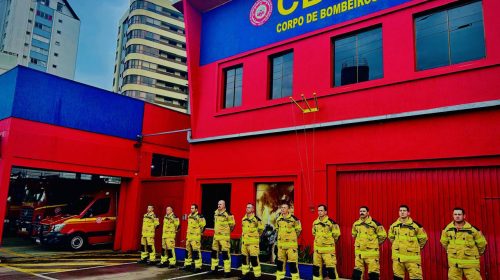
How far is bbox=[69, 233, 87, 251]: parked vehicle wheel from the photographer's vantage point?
15234 mm

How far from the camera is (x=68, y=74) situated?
70.6 m

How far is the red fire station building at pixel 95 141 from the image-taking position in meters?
13.3

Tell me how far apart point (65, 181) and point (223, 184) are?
34.5ft

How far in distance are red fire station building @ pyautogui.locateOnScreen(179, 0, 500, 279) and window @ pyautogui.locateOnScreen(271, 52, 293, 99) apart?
0.05 metres

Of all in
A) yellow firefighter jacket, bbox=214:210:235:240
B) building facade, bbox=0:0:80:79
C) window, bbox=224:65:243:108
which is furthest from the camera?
building facade, bbox=0:0:80:79

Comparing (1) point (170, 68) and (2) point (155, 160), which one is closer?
Result: (2) point (155, 160)

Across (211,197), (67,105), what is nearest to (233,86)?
(211,197)

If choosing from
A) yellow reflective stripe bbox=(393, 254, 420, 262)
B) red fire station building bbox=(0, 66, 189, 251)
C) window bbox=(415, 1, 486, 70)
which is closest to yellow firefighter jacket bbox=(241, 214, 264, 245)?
yellow reflective stripe bbox=(393, 254, 420, 262)

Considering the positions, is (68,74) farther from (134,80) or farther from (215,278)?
(215,278)

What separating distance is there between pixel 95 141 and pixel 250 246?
8679 millimetres

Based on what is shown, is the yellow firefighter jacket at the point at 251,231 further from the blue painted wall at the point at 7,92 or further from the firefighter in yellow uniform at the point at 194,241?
the blue painted wall at the point at 7,92

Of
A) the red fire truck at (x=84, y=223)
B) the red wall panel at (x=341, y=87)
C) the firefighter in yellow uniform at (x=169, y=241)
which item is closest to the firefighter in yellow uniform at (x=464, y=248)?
the red wall panel at (x=341, y=87)

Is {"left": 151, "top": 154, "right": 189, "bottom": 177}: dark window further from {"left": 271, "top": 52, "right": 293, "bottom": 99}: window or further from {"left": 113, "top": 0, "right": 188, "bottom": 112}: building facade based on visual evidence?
{"left": 113, "top": 0, "right": 188, "bottom": 112}: building facade

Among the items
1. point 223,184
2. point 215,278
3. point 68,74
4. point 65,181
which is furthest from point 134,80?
point 215,278
